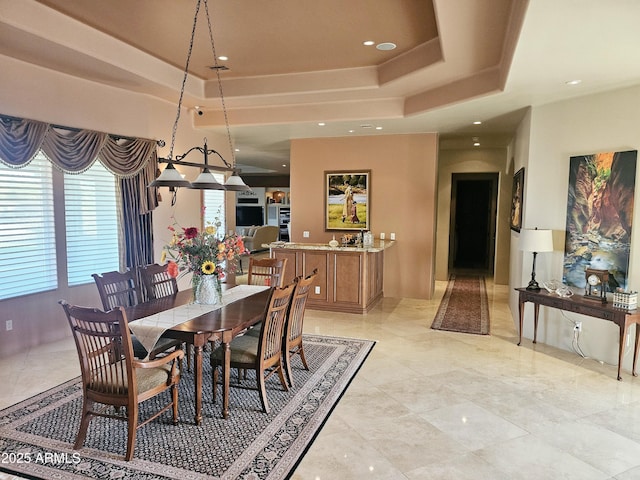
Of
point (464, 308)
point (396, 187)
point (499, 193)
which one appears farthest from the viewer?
point (499, 193)

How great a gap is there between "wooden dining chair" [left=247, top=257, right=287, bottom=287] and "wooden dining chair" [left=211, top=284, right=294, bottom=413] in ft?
4.33

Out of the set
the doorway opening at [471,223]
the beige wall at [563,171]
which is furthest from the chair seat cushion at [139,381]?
the doorway opening at [471,223]

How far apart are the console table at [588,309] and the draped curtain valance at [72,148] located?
495cm

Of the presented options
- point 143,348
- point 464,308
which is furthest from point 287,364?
point 464,308

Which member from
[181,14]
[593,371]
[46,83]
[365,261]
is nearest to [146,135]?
[46,83]

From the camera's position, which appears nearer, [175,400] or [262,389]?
[175,400]

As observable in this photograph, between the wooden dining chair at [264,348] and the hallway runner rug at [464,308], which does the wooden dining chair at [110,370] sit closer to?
the wooden dining chair at [264,348]

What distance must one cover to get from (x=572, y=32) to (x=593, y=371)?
3.06 meters

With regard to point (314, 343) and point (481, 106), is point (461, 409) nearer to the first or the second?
point (314, 343)

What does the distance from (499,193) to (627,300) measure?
5.05 metres

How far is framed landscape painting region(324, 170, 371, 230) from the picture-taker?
729 centimetres

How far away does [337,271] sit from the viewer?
6.23 m

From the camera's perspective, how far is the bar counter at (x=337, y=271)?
6.13 metres

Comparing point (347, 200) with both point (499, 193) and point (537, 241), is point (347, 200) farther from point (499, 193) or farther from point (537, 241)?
point (537, 241)
